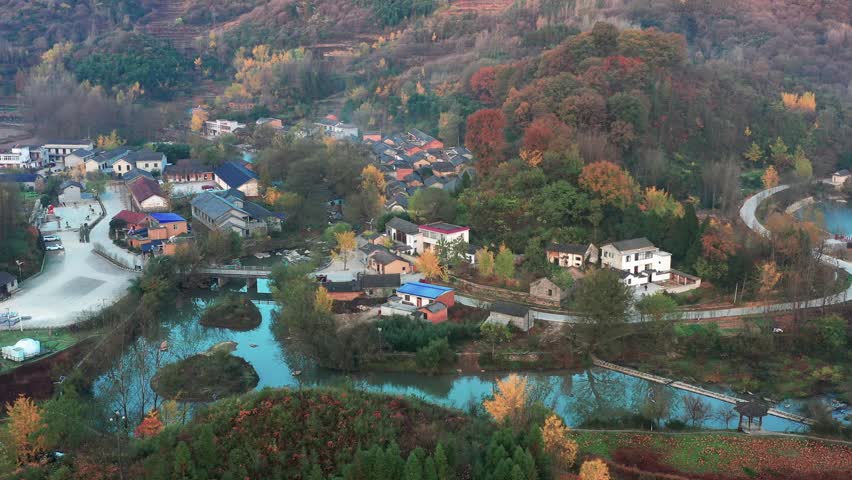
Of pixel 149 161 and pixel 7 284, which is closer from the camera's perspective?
pixel 7 284

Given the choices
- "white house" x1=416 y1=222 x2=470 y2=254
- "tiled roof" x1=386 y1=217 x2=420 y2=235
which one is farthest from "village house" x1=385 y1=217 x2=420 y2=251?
"white house" x1=416 y1=222 x2=470 y2=254

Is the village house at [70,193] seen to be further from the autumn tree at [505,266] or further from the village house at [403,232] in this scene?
the autumn tree at [505,266]

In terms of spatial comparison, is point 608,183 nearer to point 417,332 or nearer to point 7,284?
point 417,332

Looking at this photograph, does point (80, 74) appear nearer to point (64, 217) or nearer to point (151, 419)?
point (64, 217)

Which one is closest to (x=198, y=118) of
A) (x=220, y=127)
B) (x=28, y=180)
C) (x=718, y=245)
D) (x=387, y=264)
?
(x=220, y=127)

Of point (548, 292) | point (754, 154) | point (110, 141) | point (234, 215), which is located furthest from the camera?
point (110, 141)

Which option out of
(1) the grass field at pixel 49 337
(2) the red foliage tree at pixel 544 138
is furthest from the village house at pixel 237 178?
(1) the grass field at pixel 49 337

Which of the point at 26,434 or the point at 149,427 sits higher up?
the point at 26,434
